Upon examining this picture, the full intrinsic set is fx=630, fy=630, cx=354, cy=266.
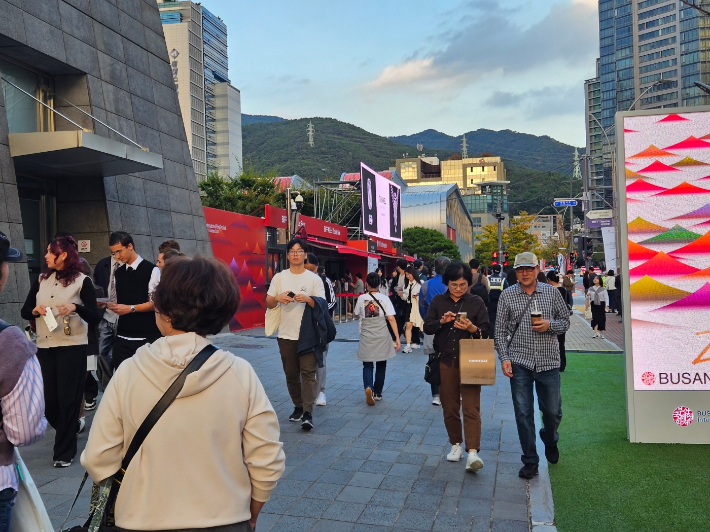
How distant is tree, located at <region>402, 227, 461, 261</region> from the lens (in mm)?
72625

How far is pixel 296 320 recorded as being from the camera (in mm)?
6730

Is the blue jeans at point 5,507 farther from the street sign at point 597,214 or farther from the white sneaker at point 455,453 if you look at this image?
the street sign at point 597,214

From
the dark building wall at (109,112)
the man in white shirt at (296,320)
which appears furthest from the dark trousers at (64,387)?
the dark building wall at (109,112)

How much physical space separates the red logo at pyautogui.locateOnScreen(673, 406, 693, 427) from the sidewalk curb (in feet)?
4.96

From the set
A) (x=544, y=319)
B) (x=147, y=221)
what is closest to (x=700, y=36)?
(x=147, y=221)

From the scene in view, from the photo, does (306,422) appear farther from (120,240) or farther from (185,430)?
(185,430)

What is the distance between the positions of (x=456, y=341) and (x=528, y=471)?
1.19m

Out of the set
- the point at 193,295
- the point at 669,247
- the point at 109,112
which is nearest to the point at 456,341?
the point at 669,247

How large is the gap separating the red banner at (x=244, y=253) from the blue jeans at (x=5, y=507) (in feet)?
48.1

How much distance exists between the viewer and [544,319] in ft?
17.0

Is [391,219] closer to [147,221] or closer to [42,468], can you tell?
[147,221]

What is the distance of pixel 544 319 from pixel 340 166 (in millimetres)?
125138

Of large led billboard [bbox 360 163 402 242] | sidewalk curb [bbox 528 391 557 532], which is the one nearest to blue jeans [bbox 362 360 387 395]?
sidewalk curb [bbox 528 391 557 532]

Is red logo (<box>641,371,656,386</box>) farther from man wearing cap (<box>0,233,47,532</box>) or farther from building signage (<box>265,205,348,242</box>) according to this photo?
building signage (<box>265,205,348,242</box>)
